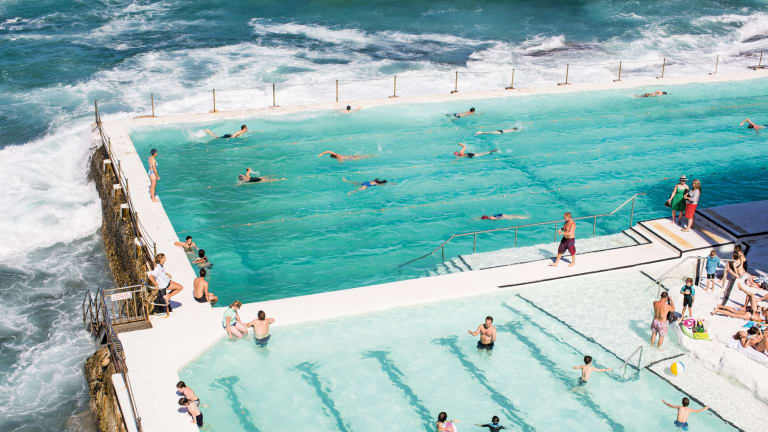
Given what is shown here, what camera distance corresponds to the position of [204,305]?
15305 mm

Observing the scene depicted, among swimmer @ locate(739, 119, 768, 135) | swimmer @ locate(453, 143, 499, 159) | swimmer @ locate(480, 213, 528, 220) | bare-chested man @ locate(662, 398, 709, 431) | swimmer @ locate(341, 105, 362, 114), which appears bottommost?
bare-chested man @ locate(662, 398, 709, 431)

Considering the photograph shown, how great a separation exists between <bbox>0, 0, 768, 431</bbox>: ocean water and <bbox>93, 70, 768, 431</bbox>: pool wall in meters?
3.00

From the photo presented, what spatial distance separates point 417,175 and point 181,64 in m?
18.0

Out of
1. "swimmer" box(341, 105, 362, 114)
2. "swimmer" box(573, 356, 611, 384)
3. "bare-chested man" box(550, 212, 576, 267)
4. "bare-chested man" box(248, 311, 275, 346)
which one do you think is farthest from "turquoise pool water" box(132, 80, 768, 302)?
"swimmer" box(573, 356, 611, 384)

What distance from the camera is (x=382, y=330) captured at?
1501cm

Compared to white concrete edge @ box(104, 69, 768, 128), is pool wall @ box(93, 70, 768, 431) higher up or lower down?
lower down

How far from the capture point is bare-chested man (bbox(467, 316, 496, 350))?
14.3 meters

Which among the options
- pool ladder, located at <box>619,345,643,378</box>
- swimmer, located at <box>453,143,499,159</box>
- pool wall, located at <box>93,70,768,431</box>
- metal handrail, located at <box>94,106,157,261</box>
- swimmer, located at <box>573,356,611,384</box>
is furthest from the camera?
swimmer, located at <box>453,143,499,159</box>

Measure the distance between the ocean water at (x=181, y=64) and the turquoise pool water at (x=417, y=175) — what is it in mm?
3549

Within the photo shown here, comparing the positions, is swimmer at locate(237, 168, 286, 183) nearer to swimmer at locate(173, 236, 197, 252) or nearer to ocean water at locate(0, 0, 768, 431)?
ocean water at locate(0, 0, 768, 431)

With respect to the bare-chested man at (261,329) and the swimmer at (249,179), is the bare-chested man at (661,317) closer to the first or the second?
the bare-chested man at (261,329)

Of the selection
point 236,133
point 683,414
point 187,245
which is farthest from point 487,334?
point 236,133

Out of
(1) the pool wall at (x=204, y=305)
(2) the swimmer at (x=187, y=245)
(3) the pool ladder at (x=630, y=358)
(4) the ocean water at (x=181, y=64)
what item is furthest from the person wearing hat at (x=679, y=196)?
(4) the ocean water at (x=181, y=64)

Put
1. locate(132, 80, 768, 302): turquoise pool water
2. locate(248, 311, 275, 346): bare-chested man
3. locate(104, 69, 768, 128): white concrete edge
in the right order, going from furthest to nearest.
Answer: locate(104, 69, 768, 128): white concrete edge, locate(132, 80, 768, 302): turquoise pool water, locate(248, 311, 275, 346): bare-chested man
